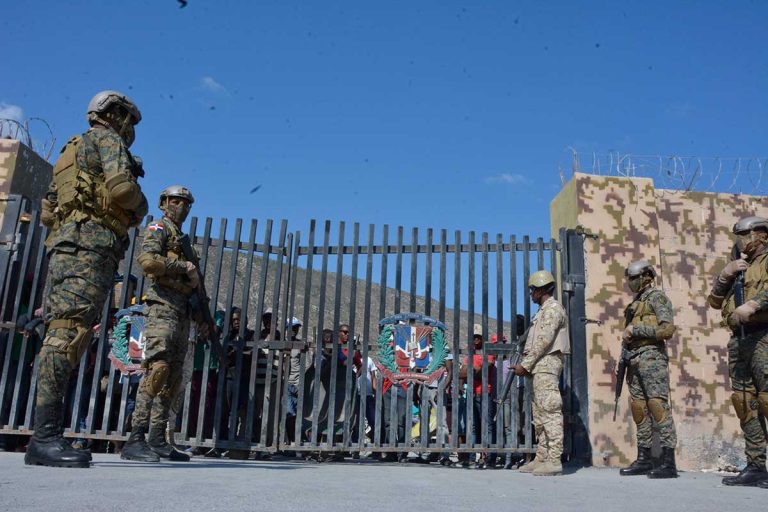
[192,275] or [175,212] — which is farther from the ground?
[175,212]

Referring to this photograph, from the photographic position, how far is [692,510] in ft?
10.2

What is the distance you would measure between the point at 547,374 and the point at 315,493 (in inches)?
125

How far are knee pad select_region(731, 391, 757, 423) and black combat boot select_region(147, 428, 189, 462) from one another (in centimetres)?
439

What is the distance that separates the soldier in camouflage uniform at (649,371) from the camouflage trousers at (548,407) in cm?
73

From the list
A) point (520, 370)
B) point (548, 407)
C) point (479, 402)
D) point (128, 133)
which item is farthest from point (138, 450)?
point (479, 402)

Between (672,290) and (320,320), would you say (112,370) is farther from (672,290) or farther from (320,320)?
(672,290)

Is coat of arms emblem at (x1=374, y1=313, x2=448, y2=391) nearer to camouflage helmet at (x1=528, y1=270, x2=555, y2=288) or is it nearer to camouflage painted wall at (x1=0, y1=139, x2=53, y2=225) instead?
camouflage helmet at (x1=528, y1=270, x2=555, y2=288)

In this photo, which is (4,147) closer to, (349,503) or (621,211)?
(349,503)

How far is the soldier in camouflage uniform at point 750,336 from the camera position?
14.8 feet

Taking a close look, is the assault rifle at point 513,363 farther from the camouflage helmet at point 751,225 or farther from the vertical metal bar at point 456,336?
the camouflage helmet at point 751,225

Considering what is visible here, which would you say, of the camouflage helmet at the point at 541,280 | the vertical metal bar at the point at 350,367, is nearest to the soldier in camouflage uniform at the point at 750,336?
the camouflage helmet at the point at 541,280

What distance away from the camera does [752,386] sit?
476cm

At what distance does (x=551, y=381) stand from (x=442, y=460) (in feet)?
6.31

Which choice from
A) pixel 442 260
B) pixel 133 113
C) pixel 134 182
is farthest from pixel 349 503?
pixel 442 260
